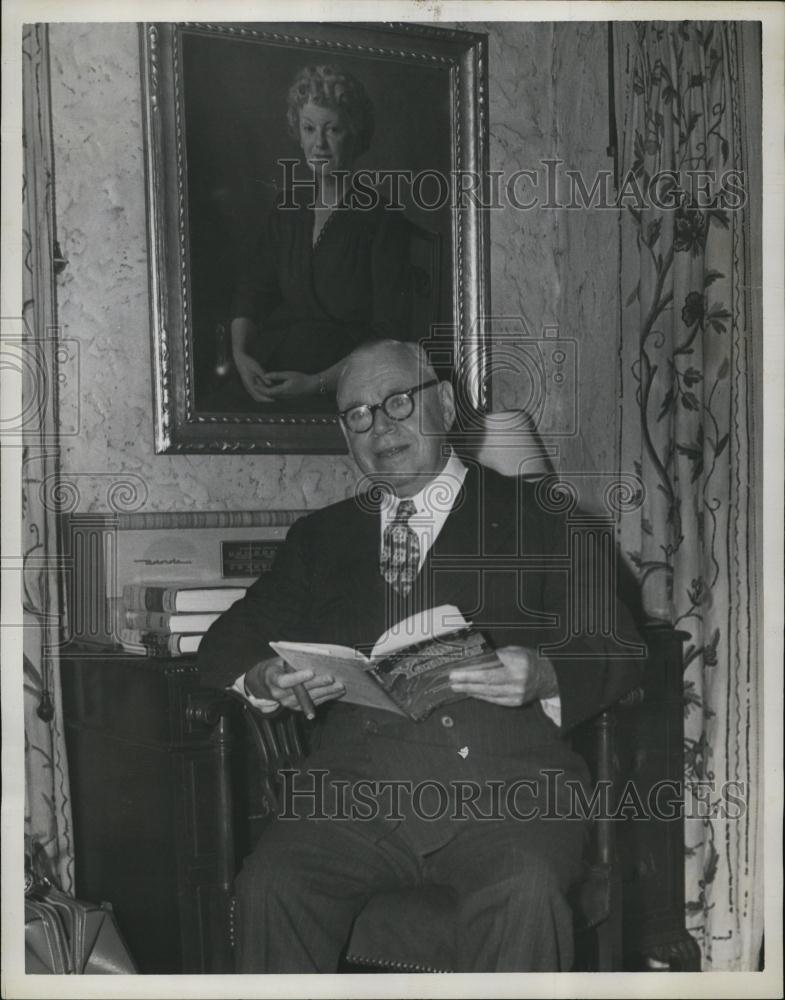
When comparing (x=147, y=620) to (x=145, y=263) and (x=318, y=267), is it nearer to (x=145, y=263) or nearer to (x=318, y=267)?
(x=145, y=263)

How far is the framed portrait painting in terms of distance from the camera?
9.30 feet

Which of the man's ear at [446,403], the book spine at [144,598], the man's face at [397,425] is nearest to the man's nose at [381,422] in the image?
the man's face at [397,425]

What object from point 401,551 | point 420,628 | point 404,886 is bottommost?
point 404,886

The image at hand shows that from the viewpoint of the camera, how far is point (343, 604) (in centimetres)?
267

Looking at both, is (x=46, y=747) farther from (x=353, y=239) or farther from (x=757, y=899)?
(x=757, y=899)

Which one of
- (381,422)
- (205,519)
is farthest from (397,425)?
(205,519)

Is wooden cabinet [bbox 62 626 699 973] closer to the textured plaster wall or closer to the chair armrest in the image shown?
the chair armrest

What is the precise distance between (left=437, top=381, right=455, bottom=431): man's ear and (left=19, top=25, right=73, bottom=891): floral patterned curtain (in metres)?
0.91

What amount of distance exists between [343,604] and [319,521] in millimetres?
208

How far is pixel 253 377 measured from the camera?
294 centimetres

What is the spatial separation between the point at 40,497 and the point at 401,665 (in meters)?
0.98

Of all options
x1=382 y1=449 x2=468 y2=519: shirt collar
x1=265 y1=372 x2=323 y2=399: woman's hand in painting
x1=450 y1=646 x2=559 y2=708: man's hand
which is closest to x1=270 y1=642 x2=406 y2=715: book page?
x1=450 y1=646 x2=559 y2=708: man's hand

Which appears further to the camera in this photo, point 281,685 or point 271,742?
point 271,742

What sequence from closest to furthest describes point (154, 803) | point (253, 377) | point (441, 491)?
point (154, 803) < point (441, 491) < point (253, 377)
